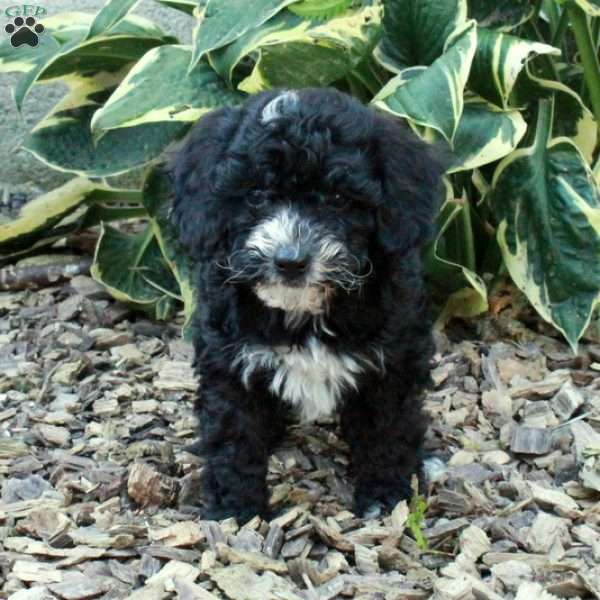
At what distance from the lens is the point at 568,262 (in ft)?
14.5

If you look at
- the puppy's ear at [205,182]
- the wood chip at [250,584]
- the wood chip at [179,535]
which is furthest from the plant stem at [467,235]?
the wood chip at [250,584]

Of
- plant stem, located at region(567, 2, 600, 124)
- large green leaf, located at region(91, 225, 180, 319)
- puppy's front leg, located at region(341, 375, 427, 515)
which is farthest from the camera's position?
large green leaf, located at region(91, 225, 180, 319)

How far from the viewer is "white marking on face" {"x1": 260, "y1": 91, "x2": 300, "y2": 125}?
3.09 metres

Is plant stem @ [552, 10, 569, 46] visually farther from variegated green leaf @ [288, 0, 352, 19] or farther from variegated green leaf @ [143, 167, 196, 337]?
variegated green leaf @ [143, 167, 196, 337]

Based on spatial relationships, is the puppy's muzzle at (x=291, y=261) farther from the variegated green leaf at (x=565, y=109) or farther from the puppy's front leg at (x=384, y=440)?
the variegated green leaf at (x=565, y=109)

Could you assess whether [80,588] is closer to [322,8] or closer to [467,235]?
[322,8]

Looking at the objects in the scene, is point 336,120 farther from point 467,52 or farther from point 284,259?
point 467,52

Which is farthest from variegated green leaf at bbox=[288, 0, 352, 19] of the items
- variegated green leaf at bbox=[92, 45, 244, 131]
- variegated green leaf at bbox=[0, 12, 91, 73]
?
variegated green leaf at bbox=[0, 12, 91, 73]

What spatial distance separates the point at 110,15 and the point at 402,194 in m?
1.94

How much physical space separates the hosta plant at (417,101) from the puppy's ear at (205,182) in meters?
0.94

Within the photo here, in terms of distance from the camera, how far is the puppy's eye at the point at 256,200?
10.1 ft

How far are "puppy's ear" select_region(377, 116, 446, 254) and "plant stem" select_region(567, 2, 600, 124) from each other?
1547 millimetres

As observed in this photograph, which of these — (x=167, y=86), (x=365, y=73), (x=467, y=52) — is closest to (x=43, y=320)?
(x=167, y=86)

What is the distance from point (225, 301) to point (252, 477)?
22.9 inches
